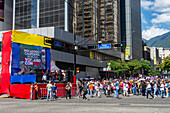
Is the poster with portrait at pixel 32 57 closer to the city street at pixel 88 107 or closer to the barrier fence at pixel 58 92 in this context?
the barrier fence at pixel 58 92

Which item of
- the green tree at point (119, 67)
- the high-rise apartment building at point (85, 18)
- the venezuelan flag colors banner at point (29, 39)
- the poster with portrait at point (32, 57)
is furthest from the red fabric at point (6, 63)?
the green tree at point (119, 67)

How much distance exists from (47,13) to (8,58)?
28.1 metres

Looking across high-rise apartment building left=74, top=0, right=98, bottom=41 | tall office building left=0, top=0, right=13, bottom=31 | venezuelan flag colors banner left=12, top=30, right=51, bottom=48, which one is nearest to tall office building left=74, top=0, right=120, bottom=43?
high-rise apartment building left=74, top=0, right=98, bottom=41

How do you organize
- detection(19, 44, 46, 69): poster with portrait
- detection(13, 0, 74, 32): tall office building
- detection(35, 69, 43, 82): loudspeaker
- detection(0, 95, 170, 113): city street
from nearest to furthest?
detection(0, 95, 170, 113): city street, detection(35, 69, 43, 82): loudspeaker, detection(19, 44, 46, 69): poster with portrait, detection(13, 0, 74, 32): tall office building

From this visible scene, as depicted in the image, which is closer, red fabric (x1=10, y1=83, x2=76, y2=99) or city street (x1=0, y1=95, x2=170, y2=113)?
city street (x1=0, y1=95, x2=170, y2=113)

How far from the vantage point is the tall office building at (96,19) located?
5412 cm

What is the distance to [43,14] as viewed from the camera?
49531 millimetres

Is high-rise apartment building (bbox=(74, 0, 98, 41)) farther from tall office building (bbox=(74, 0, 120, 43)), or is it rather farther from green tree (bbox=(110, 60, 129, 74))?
green tree (bbox=(110, 60, 129, 74))

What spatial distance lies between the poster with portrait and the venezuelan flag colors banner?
0.49 m

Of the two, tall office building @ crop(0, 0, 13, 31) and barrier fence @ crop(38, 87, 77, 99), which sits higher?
tall office building @ crop(0, 0, 13, 31)

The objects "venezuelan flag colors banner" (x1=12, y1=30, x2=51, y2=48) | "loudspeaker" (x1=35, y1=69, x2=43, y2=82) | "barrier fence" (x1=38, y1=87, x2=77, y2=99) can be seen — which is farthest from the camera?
"venezuelan flag colors banner" (x1=12, y1=30, x2=51, y2=48)

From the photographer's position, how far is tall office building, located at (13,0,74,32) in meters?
46.8

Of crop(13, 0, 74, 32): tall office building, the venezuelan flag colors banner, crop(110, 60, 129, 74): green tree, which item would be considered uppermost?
crop(13, 0, 74, 32): tall office building

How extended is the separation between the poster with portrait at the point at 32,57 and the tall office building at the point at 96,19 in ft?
61.0
